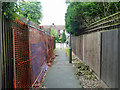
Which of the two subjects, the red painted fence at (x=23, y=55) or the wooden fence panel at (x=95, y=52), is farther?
the wooden fence panel at (x=95, y=52)

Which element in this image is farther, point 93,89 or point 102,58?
point 102,58

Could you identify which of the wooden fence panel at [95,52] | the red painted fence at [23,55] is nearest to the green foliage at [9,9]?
the red painted fence at [23,55]

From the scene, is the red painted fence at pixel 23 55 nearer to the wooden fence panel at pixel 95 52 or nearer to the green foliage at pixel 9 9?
the green foliage at pixel 9 9

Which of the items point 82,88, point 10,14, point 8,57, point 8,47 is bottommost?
point 82,88

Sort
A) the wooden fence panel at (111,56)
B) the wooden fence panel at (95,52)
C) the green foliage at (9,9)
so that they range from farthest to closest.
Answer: the wooden fence panel at (95,52), the wooden fence panel at (111,56), the green foliage at (9,9)

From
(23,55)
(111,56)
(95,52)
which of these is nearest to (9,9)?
(23,55)

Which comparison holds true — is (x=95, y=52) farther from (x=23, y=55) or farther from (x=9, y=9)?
(x=9, y=9)

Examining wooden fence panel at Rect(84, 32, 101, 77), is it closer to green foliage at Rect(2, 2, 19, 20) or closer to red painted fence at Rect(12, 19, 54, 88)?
red painted fence at Rect(12, 19, 54, 88)

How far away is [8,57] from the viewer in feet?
6.64

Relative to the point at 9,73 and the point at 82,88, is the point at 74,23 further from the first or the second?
the point at 9,73

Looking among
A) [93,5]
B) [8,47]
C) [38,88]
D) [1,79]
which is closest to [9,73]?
[1,79]

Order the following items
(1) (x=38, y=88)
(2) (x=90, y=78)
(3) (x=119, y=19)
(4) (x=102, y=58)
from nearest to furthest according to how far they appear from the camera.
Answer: (3) (x=119, y=19) → (1) (x=38, y=88) → (4) (x=102, y=58) → (2) (x=90, y=78)

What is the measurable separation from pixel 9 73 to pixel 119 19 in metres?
3.61

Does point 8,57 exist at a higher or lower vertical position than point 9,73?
higher
